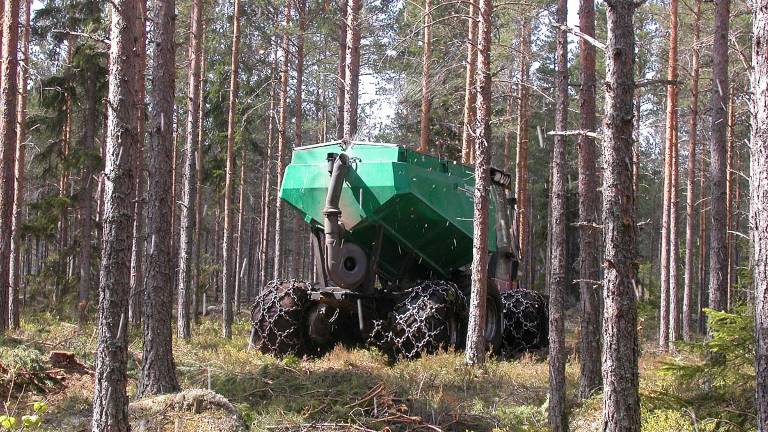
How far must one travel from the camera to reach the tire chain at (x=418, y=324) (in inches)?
471

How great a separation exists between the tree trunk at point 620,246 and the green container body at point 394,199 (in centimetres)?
604

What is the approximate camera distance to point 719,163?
47.2 ft

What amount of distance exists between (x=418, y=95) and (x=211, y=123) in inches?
743

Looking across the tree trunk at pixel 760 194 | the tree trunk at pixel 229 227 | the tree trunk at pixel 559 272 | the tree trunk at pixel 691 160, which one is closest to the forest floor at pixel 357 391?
the tree trunk at pixel 559 272

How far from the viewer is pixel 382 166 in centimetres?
Result: 1202

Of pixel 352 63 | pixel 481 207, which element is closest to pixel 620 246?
pixel 481 207

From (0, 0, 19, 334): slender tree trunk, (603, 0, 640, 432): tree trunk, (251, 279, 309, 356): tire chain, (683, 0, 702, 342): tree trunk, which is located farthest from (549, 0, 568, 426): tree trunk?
(683, 0, 702, 342): tree trunk

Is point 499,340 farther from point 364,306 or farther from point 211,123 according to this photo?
point 211,123

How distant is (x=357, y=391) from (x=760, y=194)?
513 centimetres

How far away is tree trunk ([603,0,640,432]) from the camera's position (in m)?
6.08

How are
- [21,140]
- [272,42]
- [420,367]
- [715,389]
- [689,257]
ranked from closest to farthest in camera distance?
[715,389] < [420,367] < [21,140] < [689,257] < [272,42]

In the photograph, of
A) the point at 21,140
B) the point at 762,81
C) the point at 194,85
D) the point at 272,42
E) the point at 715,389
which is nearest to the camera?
the point at 762,81

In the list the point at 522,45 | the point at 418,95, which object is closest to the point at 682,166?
the point at 522,45

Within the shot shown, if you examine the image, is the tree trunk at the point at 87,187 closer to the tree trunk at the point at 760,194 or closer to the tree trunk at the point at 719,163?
the tree trunk at the point at 719,163
